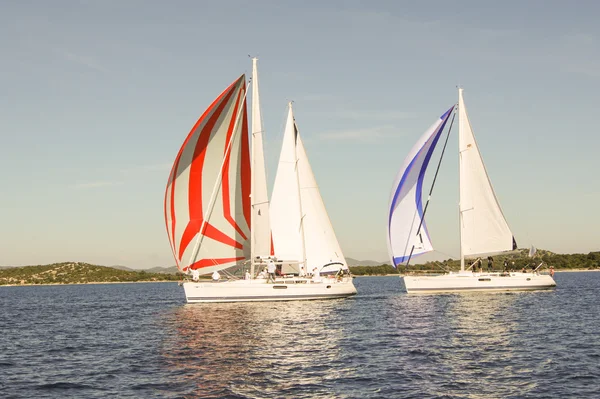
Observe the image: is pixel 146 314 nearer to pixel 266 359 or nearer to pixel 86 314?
pixel 86 314

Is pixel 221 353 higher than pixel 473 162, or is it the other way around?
pixel 473 162

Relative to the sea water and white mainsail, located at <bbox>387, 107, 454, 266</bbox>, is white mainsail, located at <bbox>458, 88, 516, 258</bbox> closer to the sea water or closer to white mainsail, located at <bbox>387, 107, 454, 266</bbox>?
white mainsail, located at <bbox>387, 107, 454, 266</bbox>

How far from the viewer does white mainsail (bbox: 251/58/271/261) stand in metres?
43.9

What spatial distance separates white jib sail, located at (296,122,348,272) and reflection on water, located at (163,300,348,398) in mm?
6774

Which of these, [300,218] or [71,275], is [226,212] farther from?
[71,275]

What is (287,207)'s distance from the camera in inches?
1842

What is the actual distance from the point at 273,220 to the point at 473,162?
17546 mm

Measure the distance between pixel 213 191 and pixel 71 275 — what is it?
13018 centimetres

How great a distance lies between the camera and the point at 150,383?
18969 millimetres

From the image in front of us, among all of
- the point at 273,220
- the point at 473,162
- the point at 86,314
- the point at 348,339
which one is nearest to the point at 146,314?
the point at 86,314

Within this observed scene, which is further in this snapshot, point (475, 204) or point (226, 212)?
point (475, 204)

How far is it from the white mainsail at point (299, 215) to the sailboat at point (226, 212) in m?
1.60

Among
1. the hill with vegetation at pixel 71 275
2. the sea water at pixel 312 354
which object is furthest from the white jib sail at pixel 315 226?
the hill with vegetation at pixel 71 275

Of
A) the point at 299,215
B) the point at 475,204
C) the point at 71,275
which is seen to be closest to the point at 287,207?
the point at 299,215
